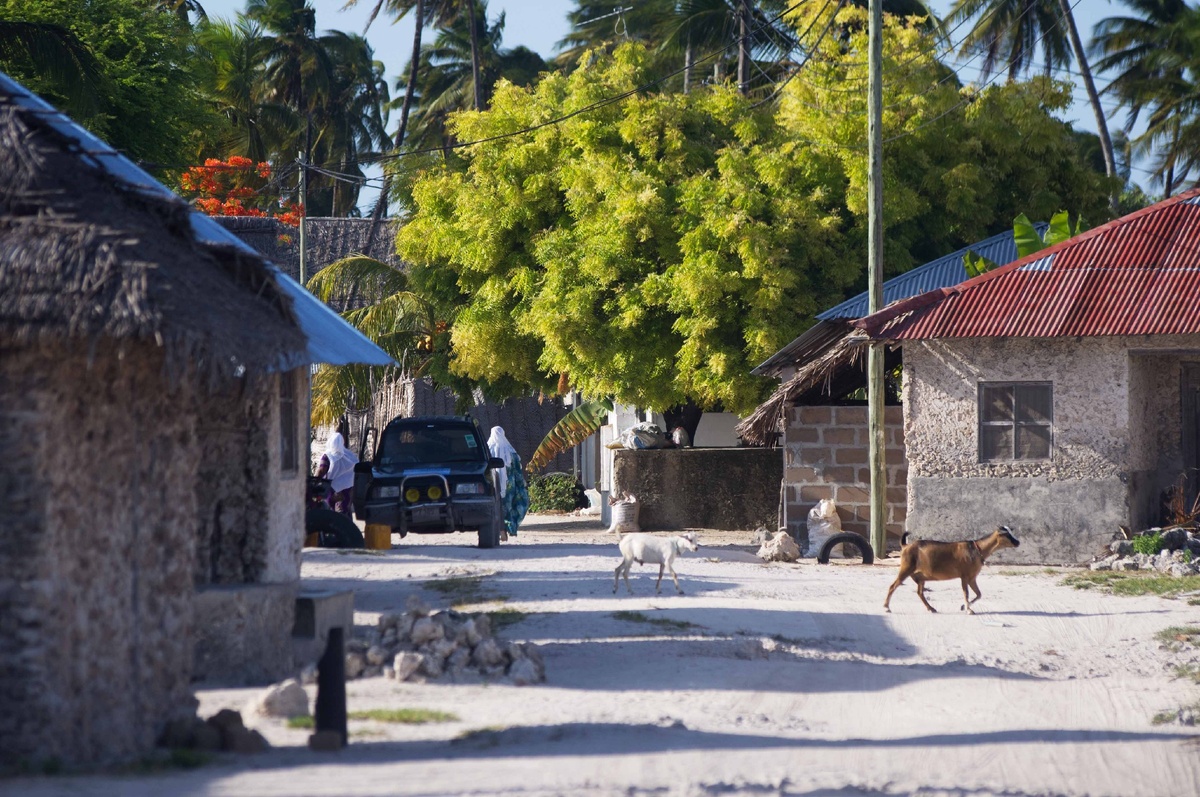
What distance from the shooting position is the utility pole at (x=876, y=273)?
60.3 feet

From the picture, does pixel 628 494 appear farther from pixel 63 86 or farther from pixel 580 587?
pixel 63 86

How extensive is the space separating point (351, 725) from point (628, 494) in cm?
1553

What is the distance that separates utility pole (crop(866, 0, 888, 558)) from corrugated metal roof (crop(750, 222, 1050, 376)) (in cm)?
173

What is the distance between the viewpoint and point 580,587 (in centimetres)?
1523

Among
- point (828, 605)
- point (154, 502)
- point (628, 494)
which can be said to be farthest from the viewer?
point (628, 494)

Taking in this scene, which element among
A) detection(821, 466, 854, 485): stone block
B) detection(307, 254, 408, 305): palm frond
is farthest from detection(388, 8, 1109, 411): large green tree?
detection(307, 254, 408, 305): palm frond

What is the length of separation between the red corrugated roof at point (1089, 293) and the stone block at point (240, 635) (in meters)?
10.4

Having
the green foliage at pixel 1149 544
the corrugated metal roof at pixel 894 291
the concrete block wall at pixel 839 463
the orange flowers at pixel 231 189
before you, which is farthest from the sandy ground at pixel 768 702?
the orange flowers at pixel 231 189

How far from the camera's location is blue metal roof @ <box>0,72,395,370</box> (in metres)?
8.68

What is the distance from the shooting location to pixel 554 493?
31203 mm

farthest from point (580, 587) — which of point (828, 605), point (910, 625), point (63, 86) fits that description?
point (63, 86)

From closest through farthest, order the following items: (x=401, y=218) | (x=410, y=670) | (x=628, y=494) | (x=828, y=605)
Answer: (x=410, y=670) < (x=828, y=605) < (x=628, y=494) < (x=401, y=218)

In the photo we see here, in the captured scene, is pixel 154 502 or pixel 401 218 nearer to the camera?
pixel 154 502

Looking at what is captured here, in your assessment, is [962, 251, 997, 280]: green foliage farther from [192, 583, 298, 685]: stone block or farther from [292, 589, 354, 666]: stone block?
[192, 583, 298, 685]: stone block
